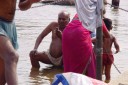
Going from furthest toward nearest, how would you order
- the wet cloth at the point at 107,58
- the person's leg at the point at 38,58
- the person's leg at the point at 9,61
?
1. the person's leg at the point at 38,58
2. the wet cloth at the point at 107,58
3. the person's leg at the point at 9,61

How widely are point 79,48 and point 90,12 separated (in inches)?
28.6

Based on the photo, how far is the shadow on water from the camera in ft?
25.1

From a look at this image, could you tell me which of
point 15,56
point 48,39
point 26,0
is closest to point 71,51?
point 26,0

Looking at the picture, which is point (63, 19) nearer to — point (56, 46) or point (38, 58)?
point (56, 46)

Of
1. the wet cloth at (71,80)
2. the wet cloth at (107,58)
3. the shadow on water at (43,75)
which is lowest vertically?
the shadow on water at (43,75)

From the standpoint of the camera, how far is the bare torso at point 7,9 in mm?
4293

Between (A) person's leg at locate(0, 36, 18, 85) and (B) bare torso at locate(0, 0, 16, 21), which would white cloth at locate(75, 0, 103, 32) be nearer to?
(B) bare torso at locate(0, 0, 16, 21)

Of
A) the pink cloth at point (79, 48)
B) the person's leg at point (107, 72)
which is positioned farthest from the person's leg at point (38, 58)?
the pink cloth at point (79, 48)

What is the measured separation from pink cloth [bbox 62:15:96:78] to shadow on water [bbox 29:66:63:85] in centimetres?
206

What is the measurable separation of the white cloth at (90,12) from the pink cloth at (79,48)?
1.64 feet

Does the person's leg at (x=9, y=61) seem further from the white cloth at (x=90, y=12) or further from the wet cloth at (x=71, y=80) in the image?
the white cloth at (x=90, y=12)

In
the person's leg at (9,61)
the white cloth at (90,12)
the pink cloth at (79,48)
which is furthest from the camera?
the pink cloth at (79,48)

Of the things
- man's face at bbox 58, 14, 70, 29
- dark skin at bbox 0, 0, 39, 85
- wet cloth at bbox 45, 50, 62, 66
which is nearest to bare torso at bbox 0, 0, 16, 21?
dark skin at bbox 0, 0, 39, 85

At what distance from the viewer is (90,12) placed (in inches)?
191
